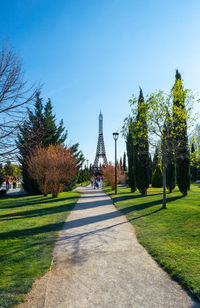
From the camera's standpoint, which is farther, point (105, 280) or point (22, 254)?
point (22, 254)

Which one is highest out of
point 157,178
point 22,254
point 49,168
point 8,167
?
point 49,168

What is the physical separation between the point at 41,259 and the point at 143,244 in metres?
2.37

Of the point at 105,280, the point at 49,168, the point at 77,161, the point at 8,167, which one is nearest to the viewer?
the point at 105,280

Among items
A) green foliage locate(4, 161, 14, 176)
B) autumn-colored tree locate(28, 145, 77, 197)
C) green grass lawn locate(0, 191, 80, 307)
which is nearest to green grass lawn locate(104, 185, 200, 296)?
green grass lawn locate(0, 191, 80, 307)

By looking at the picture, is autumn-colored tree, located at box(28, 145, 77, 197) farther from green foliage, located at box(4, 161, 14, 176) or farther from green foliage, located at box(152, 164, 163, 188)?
green foliage, located at box(152, 164, 163, 188)

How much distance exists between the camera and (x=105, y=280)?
3.24 meters

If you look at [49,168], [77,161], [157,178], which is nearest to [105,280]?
[49,168]

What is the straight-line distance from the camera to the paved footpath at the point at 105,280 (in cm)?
267

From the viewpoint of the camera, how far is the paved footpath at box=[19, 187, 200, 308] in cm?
267

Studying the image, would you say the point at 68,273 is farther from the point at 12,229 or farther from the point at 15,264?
the point at 12,229

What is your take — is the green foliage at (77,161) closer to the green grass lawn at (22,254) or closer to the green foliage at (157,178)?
the green foliage at (157,178)

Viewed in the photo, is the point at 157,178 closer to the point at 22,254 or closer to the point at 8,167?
the point at 8,167

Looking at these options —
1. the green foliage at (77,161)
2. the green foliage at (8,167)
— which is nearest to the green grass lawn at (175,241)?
the green foliage at (8,167)

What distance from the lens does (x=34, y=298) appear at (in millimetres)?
2768
